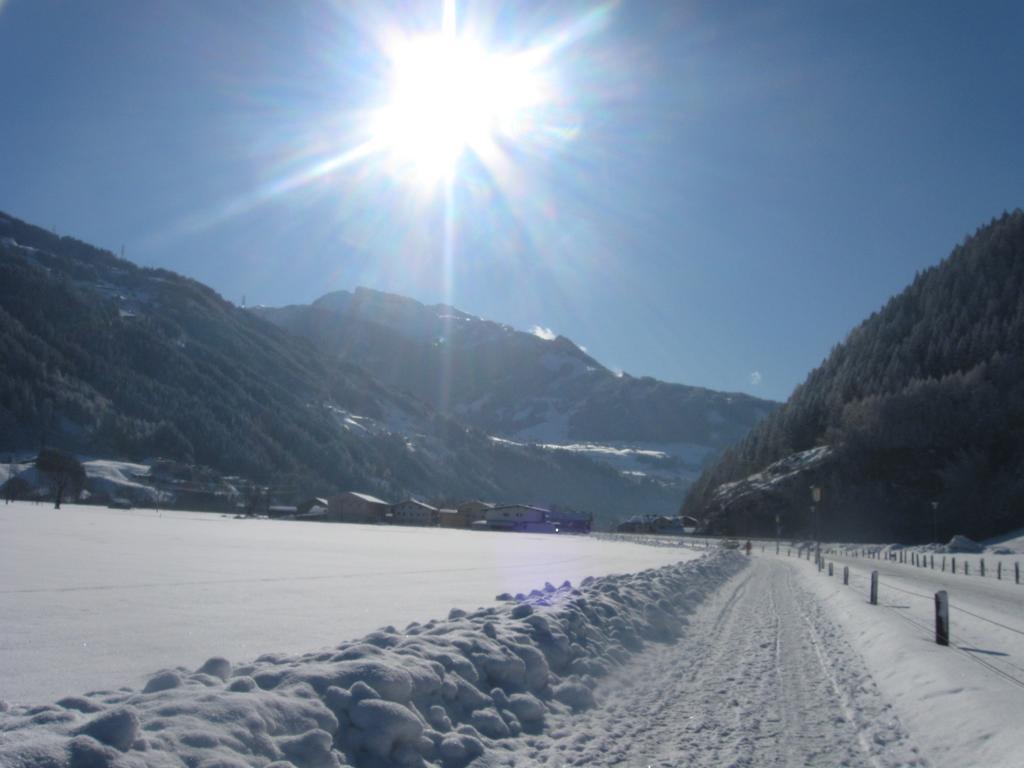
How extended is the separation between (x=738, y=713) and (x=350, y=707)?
15.2 feet

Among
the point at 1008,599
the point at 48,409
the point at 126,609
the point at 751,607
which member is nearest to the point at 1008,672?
the point at 751,607

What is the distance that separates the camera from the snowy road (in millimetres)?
7066

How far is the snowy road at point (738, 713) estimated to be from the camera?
707cm

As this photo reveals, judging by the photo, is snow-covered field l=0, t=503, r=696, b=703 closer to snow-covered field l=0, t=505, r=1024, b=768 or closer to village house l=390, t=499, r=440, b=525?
snow-covered field l=0, t=505, r=1024, b=768

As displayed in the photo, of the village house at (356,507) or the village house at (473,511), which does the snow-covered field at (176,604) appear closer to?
the village house at (356,507)

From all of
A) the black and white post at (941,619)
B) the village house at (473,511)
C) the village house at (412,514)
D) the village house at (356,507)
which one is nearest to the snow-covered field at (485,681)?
the black and white post at (941,619)

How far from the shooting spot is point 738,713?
28.0 feet

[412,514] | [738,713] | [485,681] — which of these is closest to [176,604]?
[485,681]

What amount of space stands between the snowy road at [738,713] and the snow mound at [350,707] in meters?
0.53

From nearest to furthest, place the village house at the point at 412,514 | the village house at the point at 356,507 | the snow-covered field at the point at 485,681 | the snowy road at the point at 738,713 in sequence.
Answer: the snow-covered field at the point at 485,681, the snowy road at the point at 738,713, the village house at the point at 356,507, the village house at the point at 412,514

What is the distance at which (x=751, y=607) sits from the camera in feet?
65.7

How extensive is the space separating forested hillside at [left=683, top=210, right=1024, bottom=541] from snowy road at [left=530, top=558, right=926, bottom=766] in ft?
283

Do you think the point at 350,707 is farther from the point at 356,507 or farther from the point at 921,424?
the point at 356,507

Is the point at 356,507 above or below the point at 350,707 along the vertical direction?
above
